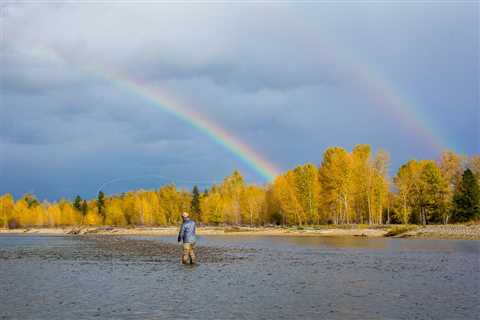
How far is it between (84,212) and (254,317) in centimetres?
19170

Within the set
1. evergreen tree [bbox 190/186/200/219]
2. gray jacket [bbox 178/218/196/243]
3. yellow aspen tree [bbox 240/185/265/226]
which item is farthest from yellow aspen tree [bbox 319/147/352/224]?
evergreen tree [bbox 190/186/200/219]

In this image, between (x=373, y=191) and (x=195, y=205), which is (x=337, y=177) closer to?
(x=373, y=191)

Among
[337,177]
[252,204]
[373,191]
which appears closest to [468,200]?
[373,191]

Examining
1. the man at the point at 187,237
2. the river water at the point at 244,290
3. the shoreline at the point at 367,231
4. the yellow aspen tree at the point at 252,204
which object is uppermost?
the yellow aspen tree at the point at 252,204

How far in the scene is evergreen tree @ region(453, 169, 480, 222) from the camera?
86.9 m

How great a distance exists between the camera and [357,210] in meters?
112

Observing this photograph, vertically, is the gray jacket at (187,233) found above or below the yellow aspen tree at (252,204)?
below

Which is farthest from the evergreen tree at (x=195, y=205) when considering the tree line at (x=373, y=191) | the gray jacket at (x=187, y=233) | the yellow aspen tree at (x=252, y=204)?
the gray jacket at (x=187, y=233)

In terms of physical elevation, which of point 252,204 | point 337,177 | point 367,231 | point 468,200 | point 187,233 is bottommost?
point 367,231

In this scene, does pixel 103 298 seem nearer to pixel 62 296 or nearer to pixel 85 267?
pixel 62 296

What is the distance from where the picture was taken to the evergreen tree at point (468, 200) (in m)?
86.9

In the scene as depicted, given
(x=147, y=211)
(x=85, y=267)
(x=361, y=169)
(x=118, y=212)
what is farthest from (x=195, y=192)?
(x=85, y=267)

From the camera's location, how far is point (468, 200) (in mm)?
87562

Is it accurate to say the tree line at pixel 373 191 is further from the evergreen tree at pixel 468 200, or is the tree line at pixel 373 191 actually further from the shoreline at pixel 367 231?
the shoreline at pixel 367 231
